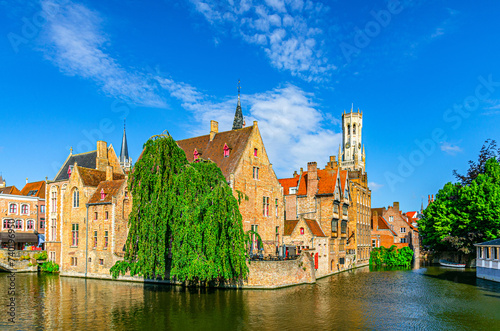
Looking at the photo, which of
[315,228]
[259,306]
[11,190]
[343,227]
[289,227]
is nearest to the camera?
[259,306]

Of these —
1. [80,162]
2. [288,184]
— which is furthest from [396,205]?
[80,162]

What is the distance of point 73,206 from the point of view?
43781 mm

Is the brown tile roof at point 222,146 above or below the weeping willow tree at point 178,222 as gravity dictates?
above

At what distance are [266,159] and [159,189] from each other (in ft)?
51.8

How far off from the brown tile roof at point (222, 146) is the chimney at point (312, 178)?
33.1 feet

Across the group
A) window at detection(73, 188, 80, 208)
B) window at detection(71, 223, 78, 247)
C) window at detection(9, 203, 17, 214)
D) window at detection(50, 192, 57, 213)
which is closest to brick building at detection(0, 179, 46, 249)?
window at detection(9, 203, 17, 214)

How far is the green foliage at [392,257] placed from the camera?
2234 inches

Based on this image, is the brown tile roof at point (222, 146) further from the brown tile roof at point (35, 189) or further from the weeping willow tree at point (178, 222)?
the brown tile roof at point (35, 189)

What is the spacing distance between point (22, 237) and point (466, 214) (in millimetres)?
55892

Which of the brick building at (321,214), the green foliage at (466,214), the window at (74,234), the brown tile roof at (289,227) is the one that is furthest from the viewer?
the green foliage at (466,214)

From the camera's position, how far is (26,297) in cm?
2919

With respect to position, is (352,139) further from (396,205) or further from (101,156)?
(101,156)

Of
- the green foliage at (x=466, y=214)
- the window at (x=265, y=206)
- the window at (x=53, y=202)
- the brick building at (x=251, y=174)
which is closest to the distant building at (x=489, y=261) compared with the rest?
the green foliage at (x=466, y=214)

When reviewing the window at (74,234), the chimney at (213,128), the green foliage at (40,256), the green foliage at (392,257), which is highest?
the chimney at (213,128)
